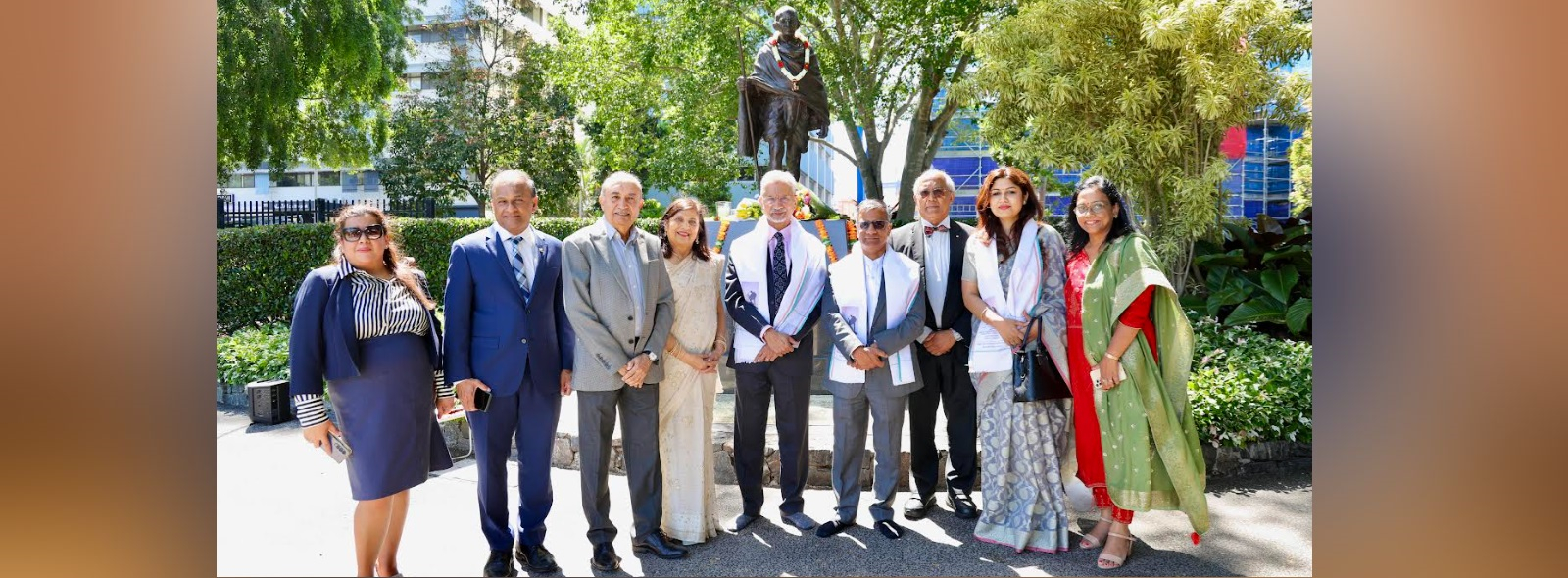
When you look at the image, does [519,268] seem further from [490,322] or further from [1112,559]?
[1112,559]

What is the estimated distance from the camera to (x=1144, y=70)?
759cm

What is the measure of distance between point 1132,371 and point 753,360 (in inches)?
58.4

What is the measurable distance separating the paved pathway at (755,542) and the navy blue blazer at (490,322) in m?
0.79

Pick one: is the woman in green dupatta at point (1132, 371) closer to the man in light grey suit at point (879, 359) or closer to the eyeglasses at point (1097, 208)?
the eyeglasses at point (1097, 208)

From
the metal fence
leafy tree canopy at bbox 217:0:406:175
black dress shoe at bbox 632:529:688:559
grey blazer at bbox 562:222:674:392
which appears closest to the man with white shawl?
black dress shoe at bbox 632:529:688:559

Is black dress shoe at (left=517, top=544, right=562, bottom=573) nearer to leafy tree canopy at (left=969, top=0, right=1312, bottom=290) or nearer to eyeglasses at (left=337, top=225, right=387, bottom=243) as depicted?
eyeglasses at (left=337, top=225, right=387, bottom=243)

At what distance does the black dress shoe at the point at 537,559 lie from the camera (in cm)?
347

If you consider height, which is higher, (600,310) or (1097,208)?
(1097,208)

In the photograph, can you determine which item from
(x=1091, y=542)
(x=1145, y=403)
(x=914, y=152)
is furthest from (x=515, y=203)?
(x=914, y=152)

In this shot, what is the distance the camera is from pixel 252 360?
23.3 ft
